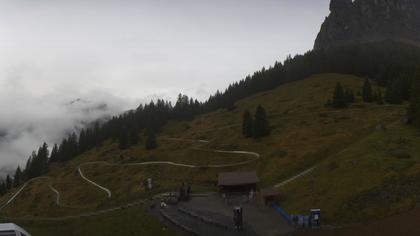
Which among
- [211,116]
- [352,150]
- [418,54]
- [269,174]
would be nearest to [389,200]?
[352,150]

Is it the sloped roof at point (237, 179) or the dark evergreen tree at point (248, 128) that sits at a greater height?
the dark evergreen tree at point (248, 128)

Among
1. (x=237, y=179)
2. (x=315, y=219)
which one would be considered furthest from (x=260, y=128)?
(x=315, y=219)

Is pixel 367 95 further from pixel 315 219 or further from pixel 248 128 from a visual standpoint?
pixel 315 219

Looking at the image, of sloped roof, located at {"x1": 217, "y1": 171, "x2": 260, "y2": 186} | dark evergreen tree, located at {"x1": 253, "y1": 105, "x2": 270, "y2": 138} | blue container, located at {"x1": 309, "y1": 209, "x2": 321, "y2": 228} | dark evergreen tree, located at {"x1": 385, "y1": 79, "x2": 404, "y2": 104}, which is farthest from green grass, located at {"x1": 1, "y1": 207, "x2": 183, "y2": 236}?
dark evergreen tree, located at {"x1": 385, "y1": 79, "x2": 404, "y2": 104}

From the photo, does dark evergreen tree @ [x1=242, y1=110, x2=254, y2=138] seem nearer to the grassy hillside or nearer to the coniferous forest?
the grassy hillside

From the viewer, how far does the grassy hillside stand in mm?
52781

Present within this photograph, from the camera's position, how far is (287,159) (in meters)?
80.6

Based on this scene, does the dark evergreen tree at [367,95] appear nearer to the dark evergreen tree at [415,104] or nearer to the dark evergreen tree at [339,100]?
the dark evergreen tree at [339,100]

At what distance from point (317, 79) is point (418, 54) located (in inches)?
2208

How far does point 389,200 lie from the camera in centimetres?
4441

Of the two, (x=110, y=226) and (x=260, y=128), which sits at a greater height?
(x=260, y=128)

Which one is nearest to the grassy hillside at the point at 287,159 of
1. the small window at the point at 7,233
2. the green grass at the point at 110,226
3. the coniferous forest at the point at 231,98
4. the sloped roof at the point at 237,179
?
the green grass at the point at 110,226

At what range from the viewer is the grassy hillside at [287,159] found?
5278 centimetres

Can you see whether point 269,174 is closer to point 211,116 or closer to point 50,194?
point 50,194
